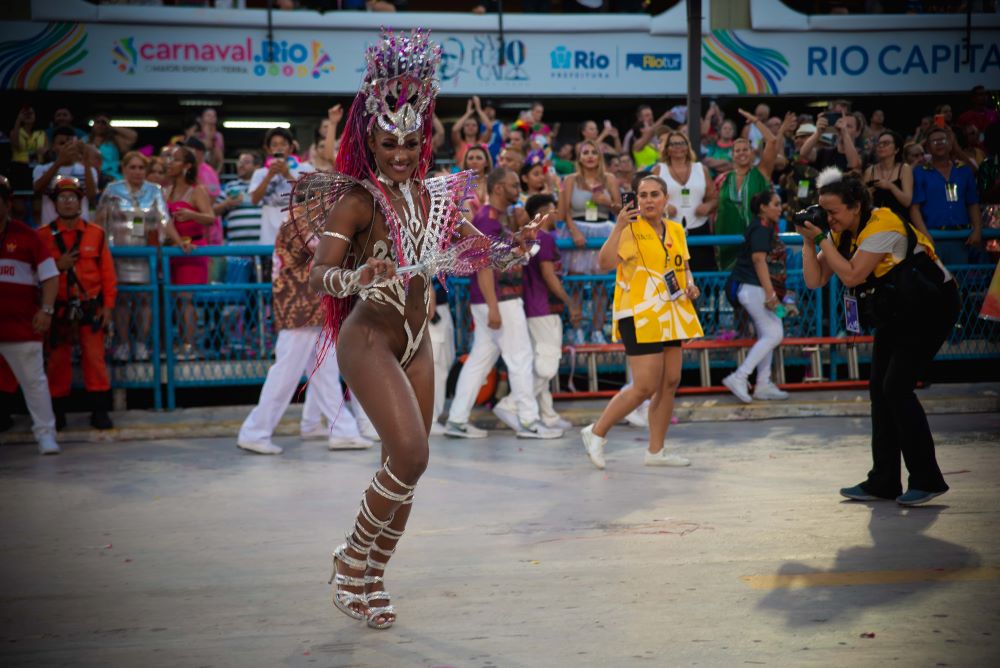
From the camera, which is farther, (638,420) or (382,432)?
(638,420)

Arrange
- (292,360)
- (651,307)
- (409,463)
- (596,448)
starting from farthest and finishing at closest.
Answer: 1. (292,360)
2. (596,448)
3. (651,307)
4. (409,463)

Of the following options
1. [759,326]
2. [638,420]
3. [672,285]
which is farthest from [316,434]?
[759,326]

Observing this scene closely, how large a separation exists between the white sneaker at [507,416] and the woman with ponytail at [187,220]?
9.47ft

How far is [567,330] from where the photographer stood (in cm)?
1073

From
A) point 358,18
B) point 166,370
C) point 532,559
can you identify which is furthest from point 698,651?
point 358,18

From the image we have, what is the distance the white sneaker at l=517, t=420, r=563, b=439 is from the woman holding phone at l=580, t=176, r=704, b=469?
4.84 feet

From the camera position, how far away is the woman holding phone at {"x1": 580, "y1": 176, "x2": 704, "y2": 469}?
25.4ft

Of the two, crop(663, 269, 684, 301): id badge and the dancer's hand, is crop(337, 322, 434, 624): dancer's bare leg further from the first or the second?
crop(663, 269, 684, 301): id badge

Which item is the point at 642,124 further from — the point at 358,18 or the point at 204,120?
the point at 204,120

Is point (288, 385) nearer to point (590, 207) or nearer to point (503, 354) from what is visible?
point (503, 354)

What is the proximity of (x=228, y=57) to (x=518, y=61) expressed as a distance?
425 centimetres

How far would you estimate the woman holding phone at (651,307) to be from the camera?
7.73 m

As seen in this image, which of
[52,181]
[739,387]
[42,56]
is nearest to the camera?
[739,387]

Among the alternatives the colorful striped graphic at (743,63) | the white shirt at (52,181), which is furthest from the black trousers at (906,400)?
the colorful striped graphic at (743,63)
